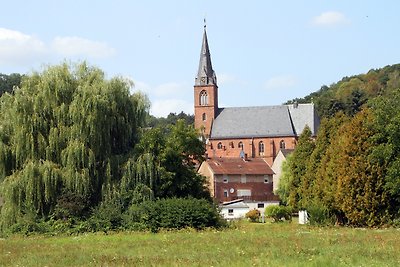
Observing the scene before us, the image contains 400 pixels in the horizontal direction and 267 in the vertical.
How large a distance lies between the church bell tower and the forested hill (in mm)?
24024

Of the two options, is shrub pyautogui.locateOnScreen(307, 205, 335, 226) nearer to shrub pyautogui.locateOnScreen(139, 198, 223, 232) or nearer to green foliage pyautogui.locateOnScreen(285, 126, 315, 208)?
shrub pyautogui.locateOnScreen(139, 198, 223, 232)

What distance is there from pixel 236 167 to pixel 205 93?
38.5m

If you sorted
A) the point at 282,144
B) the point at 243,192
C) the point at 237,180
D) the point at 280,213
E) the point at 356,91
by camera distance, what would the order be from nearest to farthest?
1. the point at 280,213
2. the point at 243,192
3. the point at 237,180
4. the point at 282,144
5. the point at 356,91

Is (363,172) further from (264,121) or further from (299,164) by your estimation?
(264,121)

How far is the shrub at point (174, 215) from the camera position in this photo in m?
35.9

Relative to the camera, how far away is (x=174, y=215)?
35.9m

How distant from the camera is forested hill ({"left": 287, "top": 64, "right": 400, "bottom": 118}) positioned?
14250 cm

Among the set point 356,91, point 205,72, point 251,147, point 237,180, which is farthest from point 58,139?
point 356,91

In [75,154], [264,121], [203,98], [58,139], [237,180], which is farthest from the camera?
[203,98]

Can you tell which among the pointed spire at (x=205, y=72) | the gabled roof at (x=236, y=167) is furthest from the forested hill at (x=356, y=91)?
the gabled roof at (x=236, y=167)

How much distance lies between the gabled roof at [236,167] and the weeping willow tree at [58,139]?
178 ft

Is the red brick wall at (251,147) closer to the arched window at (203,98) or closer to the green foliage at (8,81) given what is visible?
the arched window at (203,98)

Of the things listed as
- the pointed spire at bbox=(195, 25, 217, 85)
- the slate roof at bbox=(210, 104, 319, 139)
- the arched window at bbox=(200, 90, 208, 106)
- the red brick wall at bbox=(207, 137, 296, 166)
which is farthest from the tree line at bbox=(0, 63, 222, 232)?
the pointed spire at bbox=(195, 25, 217, 85)

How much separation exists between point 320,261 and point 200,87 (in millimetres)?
116409
